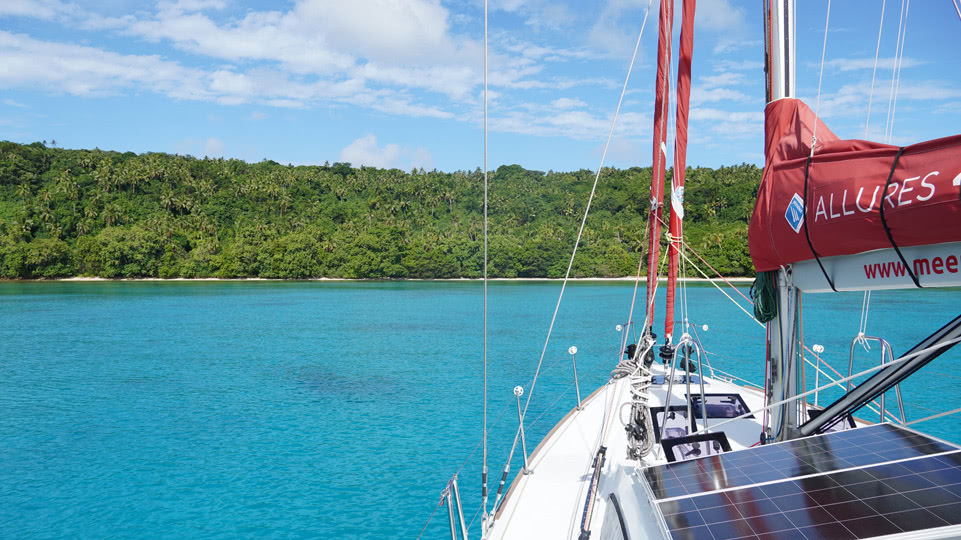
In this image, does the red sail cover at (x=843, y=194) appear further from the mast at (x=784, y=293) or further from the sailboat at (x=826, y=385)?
the mast at (x=784, y=293)

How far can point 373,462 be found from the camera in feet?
47.9

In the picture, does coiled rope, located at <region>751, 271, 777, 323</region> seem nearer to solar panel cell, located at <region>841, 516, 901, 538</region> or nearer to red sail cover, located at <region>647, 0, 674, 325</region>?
solar panel cell, located at <region>841, 516, 901, 538</region>

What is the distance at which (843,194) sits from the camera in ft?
12.7

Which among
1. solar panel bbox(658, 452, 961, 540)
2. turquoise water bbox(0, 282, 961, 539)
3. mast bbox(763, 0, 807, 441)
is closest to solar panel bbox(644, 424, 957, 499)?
solar panel bbox(658, 452, 961, 540)

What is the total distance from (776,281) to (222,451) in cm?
1448

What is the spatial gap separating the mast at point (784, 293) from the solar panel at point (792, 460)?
855mm

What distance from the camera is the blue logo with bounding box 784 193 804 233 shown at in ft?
14.0

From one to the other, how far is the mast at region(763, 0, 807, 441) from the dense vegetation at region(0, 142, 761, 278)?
86792 mm

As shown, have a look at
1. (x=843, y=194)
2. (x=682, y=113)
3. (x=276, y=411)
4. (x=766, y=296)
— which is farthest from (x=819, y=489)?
(x=276, y=411)

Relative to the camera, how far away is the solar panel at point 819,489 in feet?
9.39

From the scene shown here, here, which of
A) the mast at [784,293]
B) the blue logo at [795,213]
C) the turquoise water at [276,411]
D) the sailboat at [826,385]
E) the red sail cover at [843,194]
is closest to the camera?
the sailboat at [826,385]

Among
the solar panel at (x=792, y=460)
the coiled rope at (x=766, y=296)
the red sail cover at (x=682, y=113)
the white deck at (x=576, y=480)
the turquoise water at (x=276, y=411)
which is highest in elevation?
the red sail cover at (x=682, y=113)

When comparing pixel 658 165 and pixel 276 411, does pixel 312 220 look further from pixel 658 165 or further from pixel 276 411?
pixel 658 165

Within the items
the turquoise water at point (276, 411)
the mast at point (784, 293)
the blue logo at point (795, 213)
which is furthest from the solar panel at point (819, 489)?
the turquoise water at point (276, 411)
